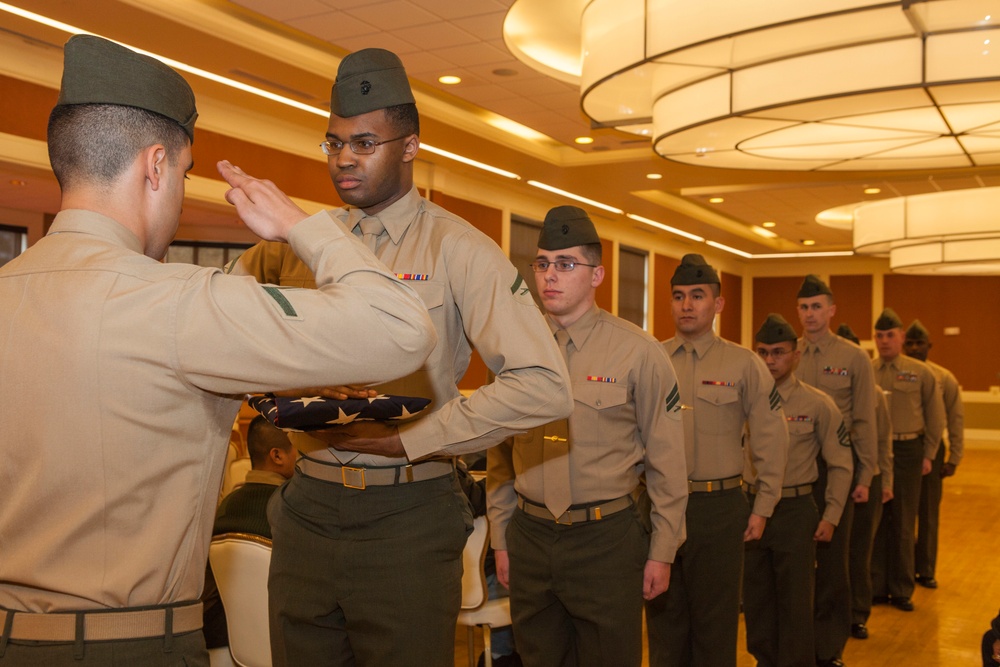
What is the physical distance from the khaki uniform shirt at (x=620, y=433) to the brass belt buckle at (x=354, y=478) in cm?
136

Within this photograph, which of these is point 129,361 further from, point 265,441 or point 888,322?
point 888,322

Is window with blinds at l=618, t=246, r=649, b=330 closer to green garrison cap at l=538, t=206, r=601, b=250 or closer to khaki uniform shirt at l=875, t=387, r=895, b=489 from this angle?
khaki uniform shirt at l=875, t=387, r=895, b=489

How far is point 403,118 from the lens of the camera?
2.07 meters

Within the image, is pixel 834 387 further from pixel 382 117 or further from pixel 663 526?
pixel 382 117

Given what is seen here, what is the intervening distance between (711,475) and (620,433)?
0.98m

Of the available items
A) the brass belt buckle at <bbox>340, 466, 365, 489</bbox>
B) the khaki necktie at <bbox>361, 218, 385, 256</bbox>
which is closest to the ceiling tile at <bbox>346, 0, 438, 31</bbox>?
the khaki necktie at <bbox>361, 218, 385, 256</bbox>

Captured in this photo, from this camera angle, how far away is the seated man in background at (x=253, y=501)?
298 centimetres

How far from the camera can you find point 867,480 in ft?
18.0

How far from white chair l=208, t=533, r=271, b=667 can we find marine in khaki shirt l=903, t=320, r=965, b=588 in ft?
18.9

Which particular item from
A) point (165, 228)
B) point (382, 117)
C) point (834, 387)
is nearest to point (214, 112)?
point (834, 387)

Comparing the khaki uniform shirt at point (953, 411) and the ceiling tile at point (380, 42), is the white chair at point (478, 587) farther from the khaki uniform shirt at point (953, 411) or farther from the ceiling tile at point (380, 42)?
the khaki uniform shirt at point (953, 411)

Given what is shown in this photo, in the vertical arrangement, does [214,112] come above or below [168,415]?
above

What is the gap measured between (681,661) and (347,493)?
2.63m

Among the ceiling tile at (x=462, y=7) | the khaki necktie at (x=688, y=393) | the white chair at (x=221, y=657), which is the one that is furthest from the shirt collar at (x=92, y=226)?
the ceiling tile at (x=462, y=7)
